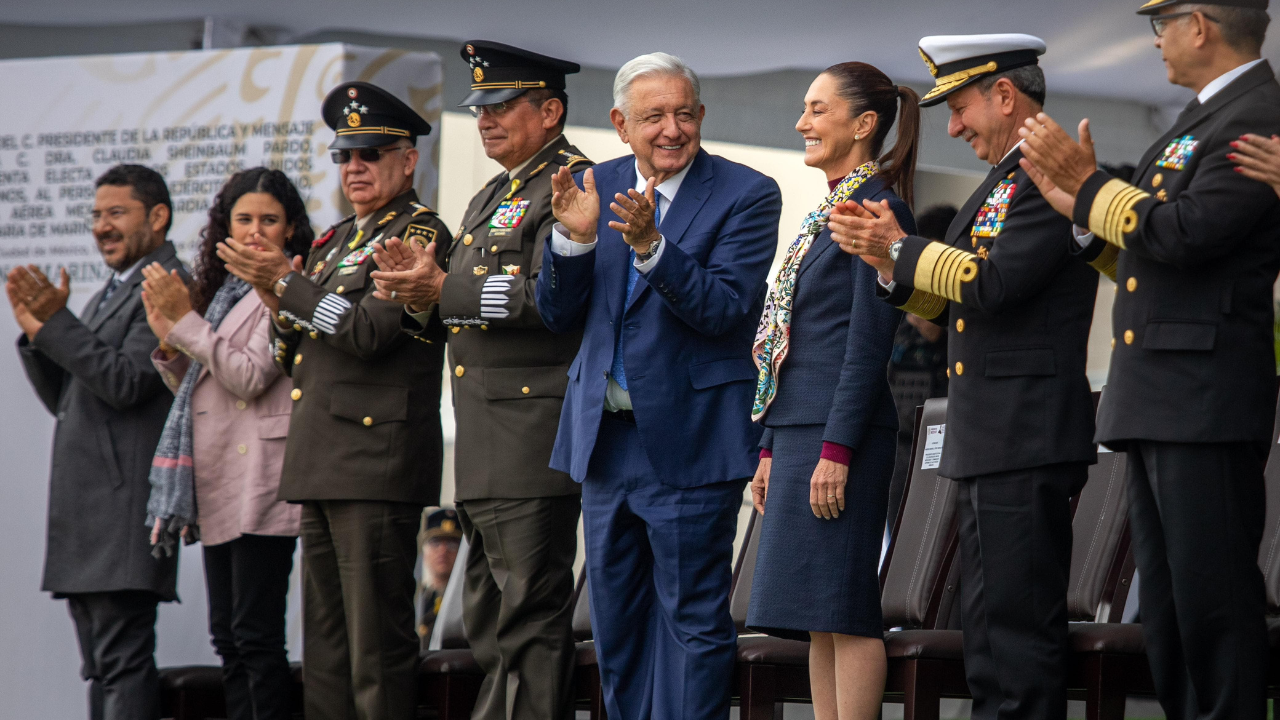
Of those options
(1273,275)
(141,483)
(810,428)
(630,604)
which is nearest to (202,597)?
(141,483)

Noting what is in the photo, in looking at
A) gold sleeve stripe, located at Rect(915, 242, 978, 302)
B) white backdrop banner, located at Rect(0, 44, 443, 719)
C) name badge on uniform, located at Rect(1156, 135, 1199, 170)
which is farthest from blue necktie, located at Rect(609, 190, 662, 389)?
white backdrop banner, located at Rect(0, 44, 443, 719)

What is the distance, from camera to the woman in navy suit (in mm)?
2941

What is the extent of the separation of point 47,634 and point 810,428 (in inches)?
146

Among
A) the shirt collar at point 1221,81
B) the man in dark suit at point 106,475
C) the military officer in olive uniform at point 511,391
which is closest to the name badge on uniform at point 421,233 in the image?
the military officer in olive uniform at point 511,391

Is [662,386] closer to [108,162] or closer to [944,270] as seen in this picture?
[944,270]

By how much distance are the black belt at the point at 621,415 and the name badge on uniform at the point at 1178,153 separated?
1161mm

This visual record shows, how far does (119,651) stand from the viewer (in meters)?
→ 4.24

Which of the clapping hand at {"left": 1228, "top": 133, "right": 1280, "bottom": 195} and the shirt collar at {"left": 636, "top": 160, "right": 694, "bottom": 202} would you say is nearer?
the clapping hand at {"left": 1228, "top": 133, "right": 1280, "bottom": 195}

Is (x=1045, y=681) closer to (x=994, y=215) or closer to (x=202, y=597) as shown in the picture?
(x=994, y=215)

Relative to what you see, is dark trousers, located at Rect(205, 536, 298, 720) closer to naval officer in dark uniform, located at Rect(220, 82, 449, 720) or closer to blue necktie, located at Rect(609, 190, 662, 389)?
naval officer in dark uniform, located at Rect(220, 82, 449, 720)

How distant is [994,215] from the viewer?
286 centimetres

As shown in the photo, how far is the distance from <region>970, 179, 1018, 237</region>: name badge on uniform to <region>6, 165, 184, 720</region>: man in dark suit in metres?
2.59

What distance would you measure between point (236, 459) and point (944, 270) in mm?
2291

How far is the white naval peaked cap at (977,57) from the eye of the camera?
2.93 metres
